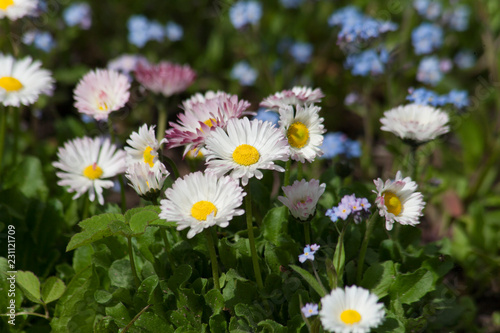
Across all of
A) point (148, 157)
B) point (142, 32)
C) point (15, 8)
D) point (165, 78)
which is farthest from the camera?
point (142, 32)

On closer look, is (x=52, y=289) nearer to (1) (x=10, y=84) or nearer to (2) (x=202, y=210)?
(2) (x=202, y=210)

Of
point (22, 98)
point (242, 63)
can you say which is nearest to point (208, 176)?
point (22, 98)

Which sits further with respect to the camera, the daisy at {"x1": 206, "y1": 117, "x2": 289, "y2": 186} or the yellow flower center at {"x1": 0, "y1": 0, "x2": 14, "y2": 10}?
the yellow flower center at {"x1": 0, "y1": 0, "x2": 14, "y2": 10}

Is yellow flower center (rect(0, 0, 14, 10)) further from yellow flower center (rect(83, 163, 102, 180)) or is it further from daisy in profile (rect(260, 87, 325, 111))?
daisy in profile (rect(260, 87, 325, 111))

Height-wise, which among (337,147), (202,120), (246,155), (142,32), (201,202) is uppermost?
(142,32)

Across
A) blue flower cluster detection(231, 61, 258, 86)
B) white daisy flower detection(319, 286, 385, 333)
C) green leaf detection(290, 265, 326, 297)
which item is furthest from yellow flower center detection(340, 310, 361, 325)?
blue flower cluster detection(231, 61, 258, 86)

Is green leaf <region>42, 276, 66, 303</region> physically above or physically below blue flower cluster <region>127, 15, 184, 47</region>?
below

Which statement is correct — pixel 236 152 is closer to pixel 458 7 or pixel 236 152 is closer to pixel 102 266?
pixel 102 266

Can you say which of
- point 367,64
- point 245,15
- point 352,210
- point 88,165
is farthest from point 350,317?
point 245,15
